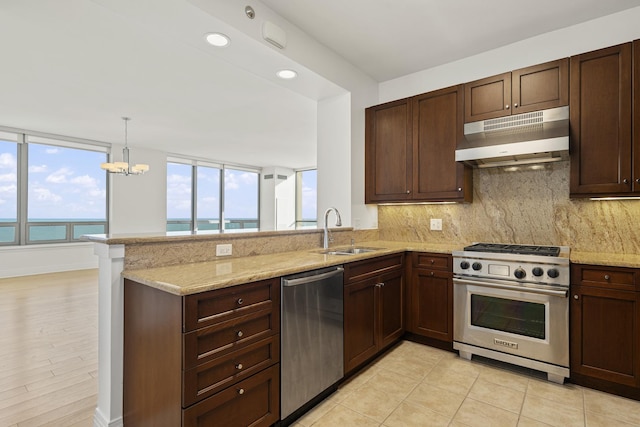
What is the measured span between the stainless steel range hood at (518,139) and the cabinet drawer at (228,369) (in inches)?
88.8

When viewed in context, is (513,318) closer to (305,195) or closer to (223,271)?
(223,271)

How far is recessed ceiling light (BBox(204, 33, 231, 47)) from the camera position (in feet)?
7.76

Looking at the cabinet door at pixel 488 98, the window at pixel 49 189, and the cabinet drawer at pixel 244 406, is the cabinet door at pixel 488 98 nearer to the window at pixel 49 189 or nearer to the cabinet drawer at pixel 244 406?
the cabinet drawer at pixel 244 406

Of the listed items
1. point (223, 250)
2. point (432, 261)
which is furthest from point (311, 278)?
point (432, 261)

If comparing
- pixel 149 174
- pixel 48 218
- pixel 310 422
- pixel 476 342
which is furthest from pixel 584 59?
pixel 48 218

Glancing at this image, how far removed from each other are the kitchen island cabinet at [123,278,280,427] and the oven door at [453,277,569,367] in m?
1.71

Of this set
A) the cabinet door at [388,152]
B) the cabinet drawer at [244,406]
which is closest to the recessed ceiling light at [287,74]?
the cabinet door at [388,152]

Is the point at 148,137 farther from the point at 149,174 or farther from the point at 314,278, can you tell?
the point at 314,278

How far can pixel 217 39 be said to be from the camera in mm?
2420

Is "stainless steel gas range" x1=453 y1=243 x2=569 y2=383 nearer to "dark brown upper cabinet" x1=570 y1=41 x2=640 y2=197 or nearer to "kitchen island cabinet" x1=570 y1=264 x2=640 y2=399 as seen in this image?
"kitchen island cabinet" x1=570 y1=264 x2=640 y2=399

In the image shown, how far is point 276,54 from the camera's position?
104 inches

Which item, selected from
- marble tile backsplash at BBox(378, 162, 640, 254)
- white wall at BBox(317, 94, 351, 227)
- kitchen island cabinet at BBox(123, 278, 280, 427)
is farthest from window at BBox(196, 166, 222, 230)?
kitchen island cabinet at BBox(123, 278, 280, 427)

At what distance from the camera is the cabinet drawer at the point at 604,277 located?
2.14 meters

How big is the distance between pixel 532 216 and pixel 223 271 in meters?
2.76
